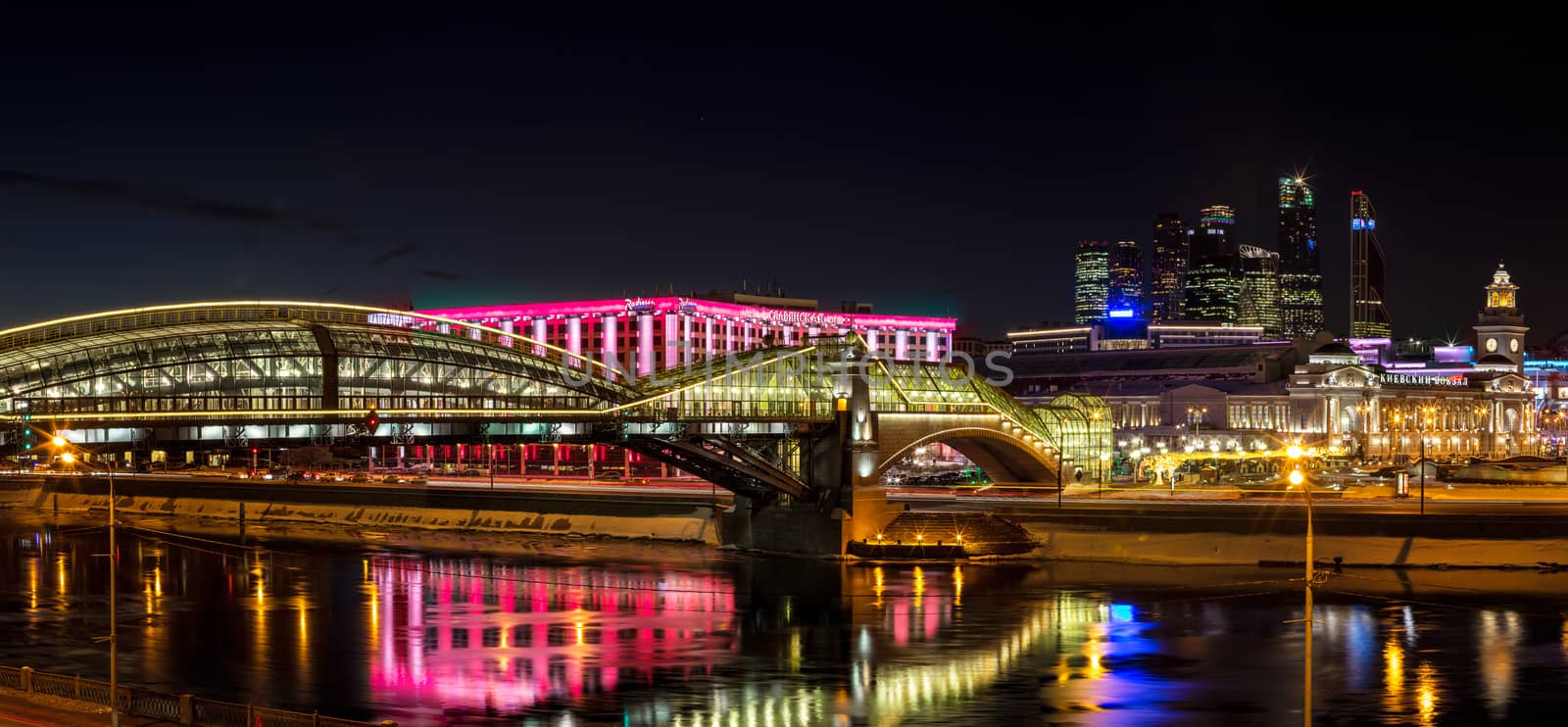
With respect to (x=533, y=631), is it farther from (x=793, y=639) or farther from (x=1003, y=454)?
(x=1003, y=454)

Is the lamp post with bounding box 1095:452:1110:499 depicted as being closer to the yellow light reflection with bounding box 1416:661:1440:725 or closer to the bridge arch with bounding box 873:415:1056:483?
the bridge arch with bounding box 873:415:1056:483

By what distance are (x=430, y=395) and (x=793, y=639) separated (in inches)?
1314

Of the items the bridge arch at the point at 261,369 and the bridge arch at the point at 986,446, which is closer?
the bridge arch at the point at 261,369

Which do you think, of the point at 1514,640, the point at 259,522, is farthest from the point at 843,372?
the point at 259,522

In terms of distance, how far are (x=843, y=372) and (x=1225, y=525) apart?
79.6ft

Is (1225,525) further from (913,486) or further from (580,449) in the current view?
(580,449)

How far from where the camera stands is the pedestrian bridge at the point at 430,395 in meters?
72.9

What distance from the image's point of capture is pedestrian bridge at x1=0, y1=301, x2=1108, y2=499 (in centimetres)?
7288

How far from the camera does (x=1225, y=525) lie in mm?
92250

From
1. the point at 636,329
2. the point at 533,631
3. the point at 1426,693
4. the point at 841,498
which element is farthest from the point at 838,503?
the point at 636,329

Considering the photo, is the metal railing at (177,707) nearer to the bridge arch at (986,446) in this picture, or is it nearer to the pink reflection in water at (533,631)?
the pink reflection in water at (533,631)

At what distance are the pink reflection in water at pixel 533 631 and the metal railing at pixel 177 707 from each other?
32.0 ft

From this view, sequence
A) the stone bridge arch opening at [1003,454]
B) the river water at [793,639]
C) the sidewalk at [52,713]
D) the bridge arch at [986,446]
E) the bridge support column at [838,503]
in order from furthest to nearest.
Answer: the stone bridge arch opening at [1003,454]
the bridge arch at [986,446]
the bridge support column at [838,503]
the river water at [793,639]
the sidewalk at [52,713]

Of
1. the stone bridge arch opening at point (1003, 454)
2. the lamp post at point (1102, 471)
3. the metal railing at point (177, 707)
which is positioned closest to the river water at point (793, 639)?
the metal railing at point (177, 707)
